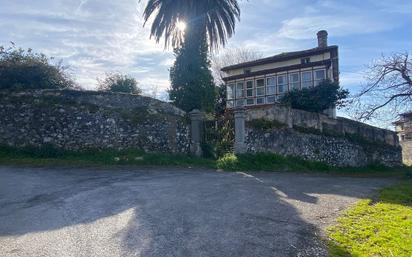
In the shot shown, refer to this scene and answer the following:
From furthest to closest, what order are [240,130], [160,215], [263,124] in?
[263,124] < [240,130] < [160,215]

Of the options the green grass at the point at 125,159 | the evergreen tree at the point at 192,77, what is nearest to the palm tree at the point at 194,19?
the evergreen tree at the point at 192,77

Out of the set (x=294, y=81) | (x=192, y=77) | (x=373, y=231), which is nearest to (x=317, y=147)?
(x=192, y=77)

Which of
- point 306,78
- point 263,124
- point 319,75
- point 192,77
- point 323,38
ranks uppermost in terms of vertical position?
point 323,38

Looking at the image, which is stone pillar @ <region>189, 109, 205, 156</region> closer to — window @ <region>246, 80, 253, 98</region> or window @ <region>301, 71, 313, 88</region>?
window @ <region>301, 71, 313, 88</region>

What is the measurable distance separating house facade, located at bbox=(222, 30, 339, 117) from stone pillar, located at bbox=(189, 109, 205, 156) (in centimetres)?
961

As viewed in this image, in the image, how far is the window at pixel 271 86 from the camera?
27.5 m

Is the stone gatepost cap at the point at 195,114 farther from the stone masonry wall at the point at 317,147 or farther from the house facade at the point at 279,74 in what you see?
the house facade at the point at 279,74

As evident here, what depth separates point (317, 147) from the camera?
697 inches

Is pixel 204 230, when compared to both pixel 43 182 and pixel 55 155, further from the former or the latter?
pixel 55 155

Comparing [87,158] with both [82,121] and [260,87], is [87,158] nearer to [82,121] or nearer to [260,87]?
[82,121]

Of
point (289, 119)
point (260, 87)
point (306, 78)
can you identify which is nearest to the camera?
point (289, 119)

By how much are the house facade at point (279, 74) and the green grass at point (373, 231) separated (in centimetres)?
1720

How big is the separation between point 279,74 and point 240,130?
46.1 feet

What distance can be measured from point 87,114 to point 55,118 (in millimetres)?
1197
